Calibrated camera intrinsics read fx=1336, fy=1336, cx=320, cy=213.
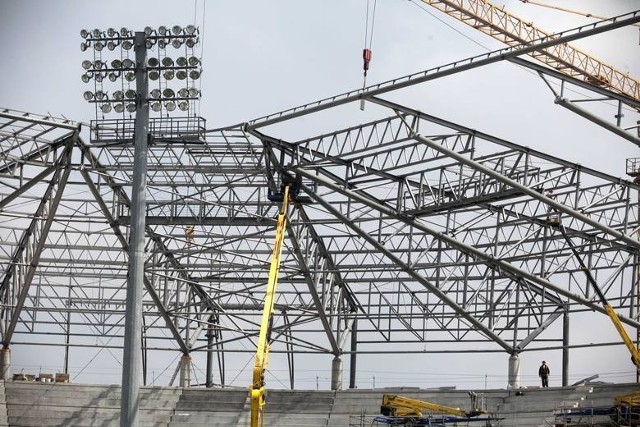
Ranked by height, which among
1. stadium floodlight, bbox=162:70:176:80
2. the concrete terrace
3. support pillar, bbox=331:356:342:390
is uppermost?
stadium floodlight, bbox=162:70:176:80

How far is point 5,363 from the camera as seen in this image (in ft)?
247

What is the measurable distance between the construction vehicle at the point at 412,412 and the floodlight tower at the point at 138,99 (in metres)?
11.3

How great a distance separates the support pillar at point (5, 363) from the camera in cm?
7538

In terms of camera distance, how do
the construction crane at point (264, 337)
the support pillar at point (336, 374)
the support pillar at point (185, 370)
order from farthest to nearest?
the support pillar at point (185, 370), the support pillar at point (336, 374), the construction crane at point (264, 337)

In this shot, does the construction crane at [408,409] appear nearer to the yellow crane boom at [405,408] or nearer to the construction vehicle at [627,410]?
the yellow crane boom at [405,408]

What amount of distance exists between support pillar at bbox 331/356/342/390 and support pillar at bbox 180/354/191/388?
8.73 meters

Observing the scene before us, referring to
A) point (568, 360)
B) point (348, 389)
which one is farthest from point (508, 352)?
point (348, 389)

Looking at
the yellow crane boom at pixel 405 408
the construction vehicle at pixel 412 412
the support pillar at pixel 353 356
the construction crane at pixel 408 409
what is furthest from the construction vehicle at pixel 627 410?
the support pillar at pixel 353 356

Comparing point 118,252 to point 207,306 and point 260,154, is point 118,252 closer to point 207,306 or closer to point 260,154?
point 207,306

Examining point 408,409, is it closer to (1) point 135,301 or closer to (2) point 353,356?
(1) point 135,301

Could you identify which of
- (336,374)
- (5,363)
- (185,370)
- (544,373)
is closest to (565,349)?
(544,373)

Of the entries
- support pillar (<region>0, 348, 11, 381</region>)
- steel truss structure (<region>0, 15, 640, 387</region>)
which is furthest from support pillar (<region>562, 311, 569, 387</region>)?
support pillar (<region>0, 348, 11, 381</region>)

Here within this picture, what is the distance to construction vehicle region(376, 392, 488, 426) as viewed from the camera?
5725cm

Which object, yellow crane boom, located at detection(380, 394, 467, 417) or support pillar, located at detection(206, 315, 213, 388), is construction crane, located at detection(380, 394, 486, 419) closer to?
yellow crane boom, located at detection(380, 394, 467, 417)
